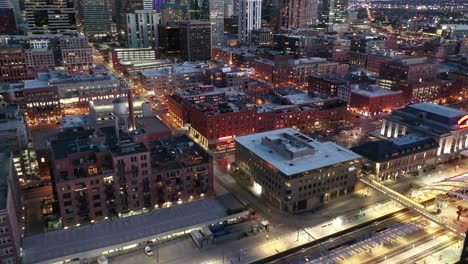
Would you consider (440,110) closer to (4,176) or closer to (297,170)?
(297,170)

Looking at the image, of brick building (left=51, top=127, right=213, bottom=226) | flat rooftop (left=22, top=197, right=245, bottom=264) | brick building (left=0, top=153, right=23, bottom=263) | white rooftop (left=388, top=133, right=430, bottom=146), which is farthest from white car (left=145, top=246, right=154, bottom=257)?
white rooftop (left=388, top=133, right=430, bottom=146)

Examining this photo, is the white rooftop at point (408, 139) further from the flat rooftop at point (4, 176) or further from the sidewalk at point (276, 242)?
the flat rooftop at point (4, 176)

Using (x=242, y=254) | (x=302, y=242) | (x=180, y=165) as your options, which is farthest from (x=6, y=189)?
(x=302, y=242)

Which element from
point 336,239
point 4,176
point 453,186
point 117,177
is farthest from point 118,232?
point 453,186

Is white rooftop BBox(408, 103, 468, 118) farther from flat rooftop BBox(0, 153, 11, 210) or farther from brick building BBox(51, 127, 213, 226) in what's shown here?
flat rooftop BBox(0, 153, 11, 210)

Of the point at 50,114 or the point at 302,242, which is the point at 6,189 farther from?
the point at 50,114

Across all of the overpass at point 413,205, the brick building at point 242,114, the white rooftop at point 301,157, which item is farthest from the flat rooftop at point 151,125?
the overpass at point 413,205

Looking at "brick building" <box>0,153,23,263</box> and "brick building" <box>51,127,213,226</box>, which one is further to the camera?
"brick building" <box>51,127,213,226</box>
